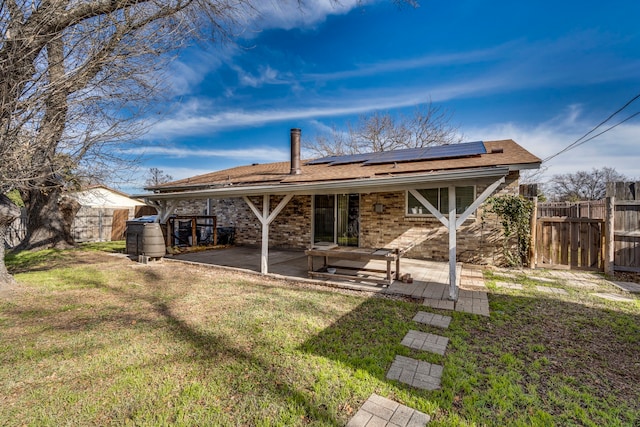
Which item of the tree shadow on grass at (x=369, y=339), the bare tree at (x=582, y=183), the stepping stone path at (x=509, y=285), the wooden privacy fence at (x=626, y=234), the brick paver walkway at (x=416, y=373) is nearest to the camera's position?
the brick paver walkway at (x=416, y=373)

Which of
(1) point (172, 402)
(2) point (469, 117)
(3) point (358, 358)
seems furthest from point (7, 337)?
(2) point (469, 117)

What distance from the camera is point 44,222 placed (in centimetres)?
1030

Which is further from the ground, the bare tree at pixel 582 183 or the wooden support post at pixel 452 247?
the bare tree at pixel 582 183

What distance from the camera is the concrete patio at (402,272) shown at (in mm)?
4734

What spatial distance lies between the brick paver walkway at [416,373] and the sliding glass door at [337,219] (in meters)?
6.22

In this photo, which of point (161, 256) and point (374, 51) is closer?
point (161, 256)

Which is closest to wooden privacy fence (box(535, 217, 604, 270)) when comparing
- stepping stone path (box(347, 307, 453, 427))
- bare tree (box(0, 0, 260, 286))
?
stepping stone path (box(347, 307, 453, 427))

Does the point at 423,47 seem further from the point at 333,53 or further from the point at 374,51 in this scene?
the point at 333,53

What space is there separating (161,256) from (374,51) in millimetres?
10193

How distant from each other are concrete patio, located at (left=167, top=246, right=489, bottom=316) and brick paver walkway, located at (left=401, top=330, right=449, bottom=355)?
44.0 inches

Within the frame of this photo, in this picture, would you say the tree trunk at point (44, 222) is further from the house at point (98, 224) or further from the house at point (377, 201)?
the house at point (377, 201)

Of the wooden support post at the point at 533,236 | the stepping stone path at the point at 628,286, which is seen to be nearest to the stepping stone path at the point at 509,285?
the stepping stone path at the point at 628,286

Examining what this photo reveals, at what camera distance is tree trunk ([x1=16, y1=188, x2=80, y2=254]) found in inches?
398

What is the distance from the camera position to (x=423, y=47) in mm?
10750
